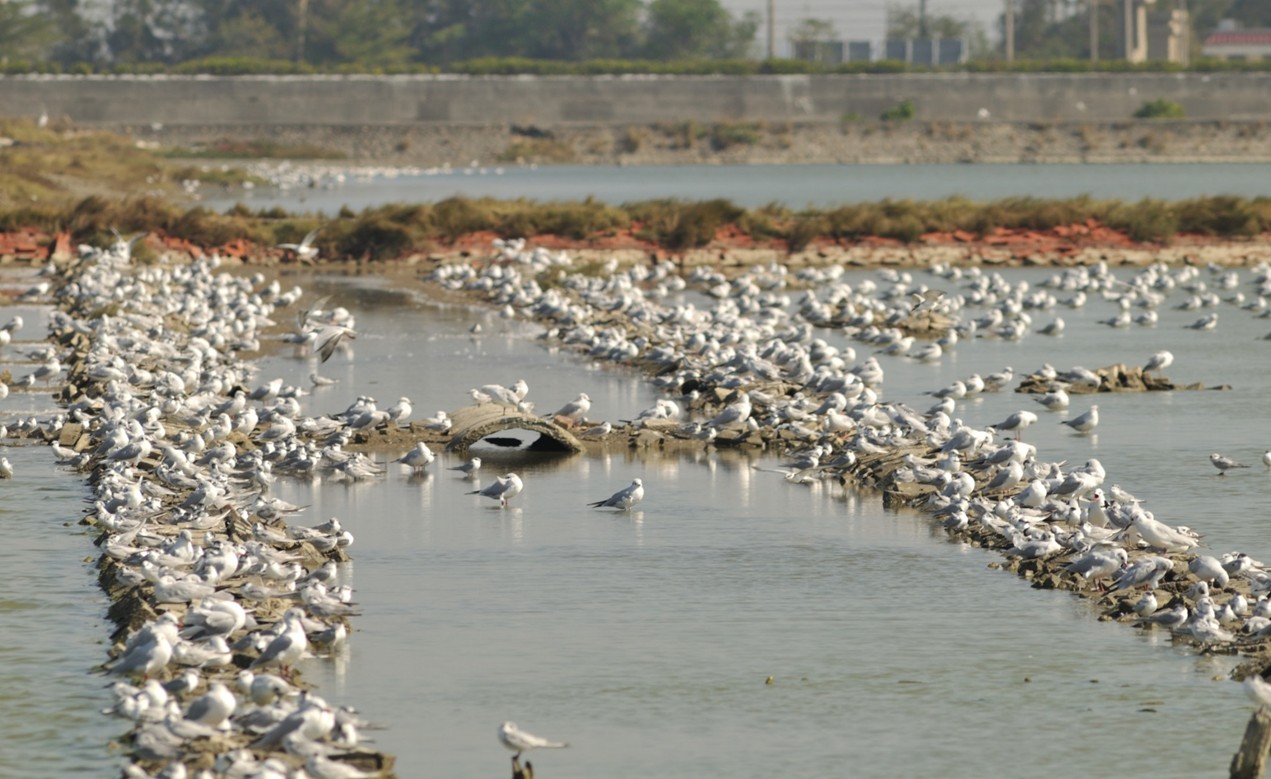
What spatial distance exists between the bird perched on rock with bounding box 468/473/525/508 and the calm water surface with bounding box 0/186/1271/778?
18 centimetres

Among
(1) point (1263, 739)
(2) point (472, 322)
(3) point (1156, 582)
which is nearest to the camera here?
(1) point (1263, 739)

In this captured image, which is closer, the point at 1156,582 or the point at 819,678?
the point at 819,678

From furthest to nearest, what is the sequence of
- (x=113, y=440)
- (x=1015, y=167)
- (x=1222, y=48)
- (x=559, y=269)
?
(x=1222, y=48) → (x=1015, y=167) → (x=559, y=269) → (x=113, y=440)

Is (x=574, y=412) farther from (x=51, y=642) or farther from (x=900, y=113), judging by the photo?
(x=900, y=113)

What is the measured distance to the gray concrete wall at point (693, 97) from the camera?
406ft

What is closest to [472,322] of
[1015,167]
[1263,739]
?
[1263,739]

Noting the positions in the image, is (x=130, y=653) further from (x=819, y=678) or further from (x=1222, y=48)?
(x=1222, y=48)

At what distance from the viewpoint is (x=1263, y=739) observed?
9.15 metres

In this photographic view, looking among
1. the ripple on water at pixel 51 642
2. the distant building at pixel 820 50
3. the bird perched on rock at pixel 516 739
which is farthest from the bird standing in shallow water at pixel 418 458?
the distant building at pixel 820 50

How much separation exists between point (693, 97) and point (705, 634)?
114744mm

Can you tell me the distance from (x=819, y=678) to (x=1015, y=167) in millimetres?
108710

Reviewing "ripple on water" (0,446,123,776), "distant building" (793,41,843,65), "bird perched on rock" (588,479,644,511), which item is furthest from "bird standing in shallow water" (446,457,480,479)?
"distant building" (793,41,843,65)

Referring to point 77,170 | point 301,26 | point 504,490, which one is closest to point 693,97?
point 301,26

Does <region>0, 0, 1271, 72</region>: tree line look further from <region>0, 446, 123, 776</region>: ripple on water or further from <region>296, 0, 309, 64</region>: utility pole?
<region>0, 446, 123, 776</region>: ripple on water
